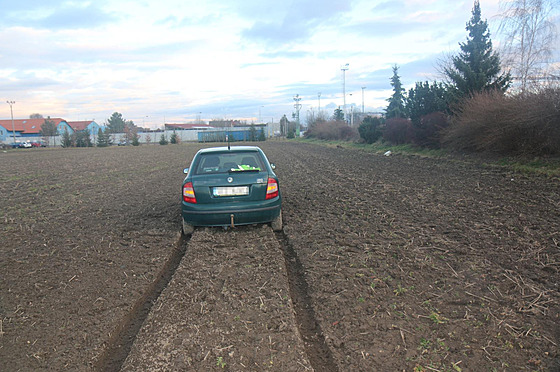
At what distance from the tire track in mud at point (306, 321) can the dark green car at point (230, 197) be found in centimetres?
126

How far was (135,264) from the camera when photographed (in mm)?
5871

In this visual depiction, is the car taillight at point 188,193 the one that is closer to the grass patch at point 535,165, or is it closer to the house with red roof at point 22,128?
the grass patch at point 535,165

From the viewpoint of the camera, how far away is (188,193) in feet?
23.2

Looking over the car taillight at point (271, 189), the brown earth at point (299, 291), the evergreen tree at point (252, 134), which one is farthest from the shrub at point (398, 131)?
the evergreen tree at point (252, 134)

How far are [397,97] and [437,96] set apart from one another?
104 feet

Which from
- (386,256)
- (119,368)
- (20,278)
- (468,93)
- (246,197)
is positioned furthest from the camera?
(468,93)

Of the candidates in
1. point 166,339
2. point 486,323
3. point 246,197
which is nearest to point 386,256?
point 486,323

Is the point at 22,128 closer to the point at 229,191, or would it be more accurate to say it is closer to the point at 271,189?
the point at 229,191

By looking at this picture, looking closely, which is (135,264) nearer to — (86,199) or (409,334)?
(409,334)

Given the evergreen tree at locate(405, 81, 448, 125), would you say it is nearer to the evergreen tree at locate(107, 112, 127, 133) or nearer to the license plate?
the license plate

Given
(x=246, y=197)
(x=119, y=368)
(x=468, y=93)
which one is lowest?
(x=119, y=368)

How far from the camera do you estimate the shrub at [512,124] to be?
1428cm

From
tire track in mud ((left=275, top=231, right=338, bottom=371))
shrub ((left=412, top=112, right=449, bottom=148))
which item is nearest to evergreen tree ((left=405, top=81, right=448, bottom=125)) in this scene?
shrub ((left=412, top=112, right=449, bottom=148))

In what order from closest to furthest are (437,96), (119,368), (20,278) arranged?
(119,368)
(20,278)
(437,96)
